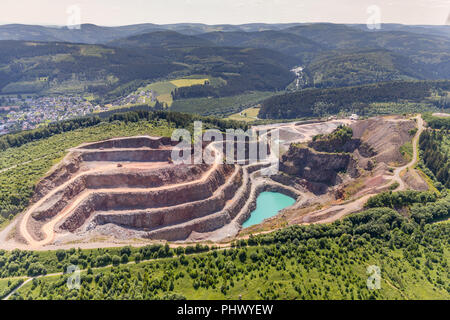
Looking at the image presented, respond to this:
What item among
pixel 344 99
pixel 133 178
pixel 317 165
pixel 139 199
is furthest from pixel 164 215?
pixel 344 99

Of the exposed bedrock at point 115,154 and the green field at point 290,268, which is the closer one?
the green field at point 290,268

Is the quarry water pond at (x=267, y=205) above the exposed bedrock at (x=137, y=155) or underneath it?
underneath

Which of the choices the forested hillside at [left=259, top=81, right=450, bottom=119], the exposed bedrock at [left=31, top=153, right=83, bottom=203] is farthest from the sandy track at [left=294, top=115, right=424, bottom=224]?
the forested hillside at [left=259, top=81, right=450, bottom=119]

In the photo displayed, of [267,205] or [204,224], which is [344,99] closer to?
[267,205]

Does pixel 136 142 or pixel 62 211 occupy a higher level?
pixel 136 142

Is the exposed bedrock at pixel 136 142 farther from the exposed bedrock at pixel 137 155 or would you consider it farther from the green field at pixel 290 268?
the green field at pixel 290 268

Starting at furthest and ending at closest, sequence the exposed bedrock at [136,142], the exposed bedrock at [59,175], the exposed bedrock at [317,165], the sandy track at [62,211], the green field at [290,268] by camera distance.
→ the exposed bedrock at [317,165]
the exposed bedrock at [136,142]
the exposed bedrock at [59,175]
the sandy track at [62,211]
the green field at [290,268]

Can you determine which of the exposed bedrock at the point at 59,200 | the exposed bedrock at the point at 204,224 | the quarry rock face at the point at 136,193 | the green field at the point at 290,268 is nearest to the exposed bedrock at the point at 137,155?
the quarry rock face at the point at 136,193

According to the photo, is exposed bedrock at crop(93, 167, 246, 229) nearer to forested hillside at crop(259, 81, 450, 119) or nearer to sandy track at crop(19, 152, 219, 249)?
sandy track at crop(19, 152, 219, 249)
